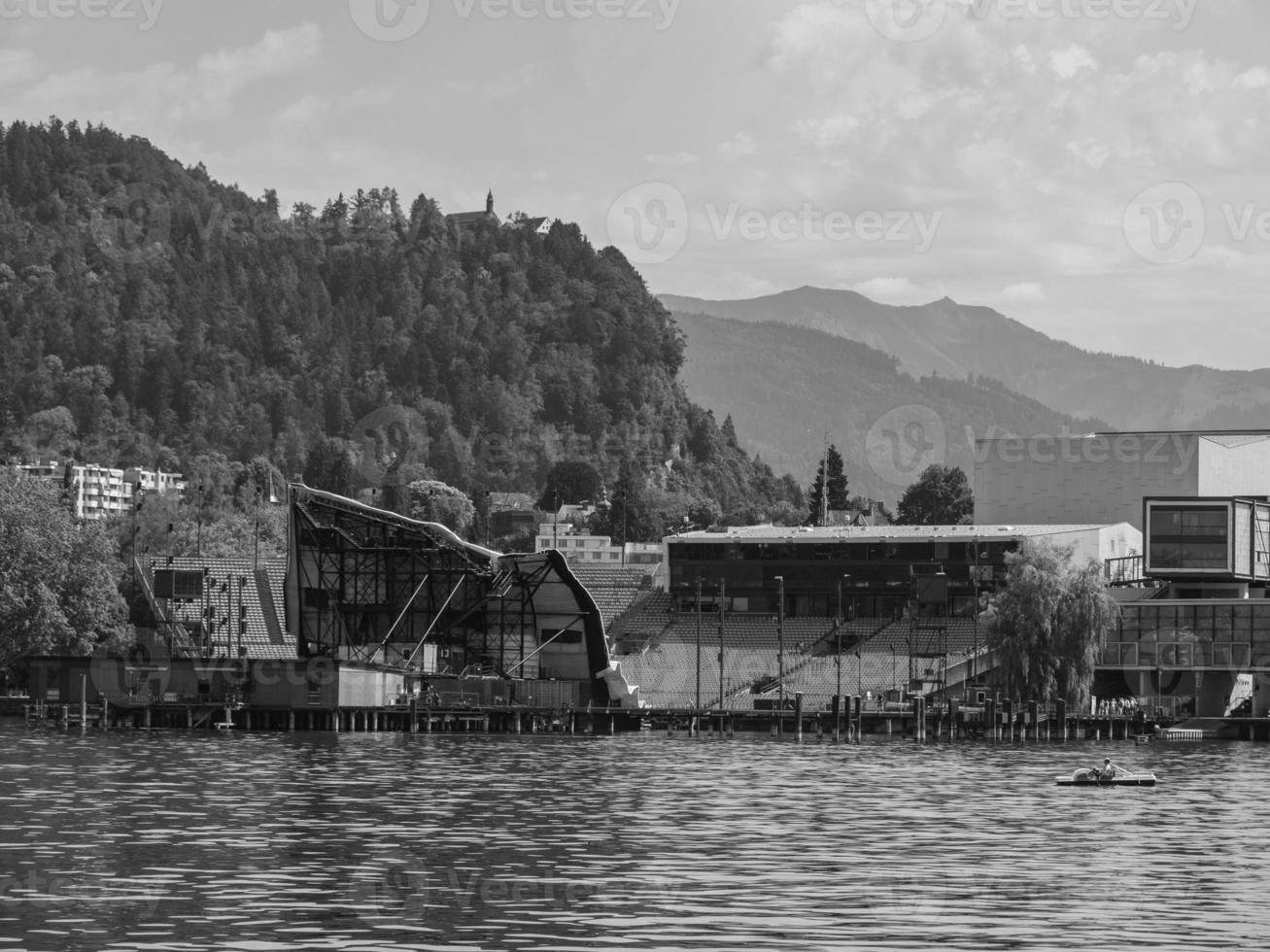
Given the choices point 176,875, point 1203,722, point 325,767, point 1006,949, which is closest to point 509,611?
point 1203,722

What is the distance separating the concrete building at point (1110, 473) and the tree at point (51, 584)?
74.1 meters

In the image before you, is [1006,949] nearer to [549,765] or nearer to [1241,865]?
[1241,865]

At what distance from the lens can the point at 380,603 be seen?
484 feet

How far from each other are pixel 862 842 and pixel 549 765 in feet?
118

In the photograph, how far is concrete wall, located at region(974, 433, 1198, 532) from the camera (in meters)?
182

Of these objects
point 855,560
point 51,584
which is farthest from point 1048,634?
point 51,584

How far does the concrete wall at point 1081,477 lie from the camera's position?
182m

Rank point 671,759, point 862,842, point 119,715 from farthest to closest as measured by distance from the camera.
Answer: point 119,715 < point 671,759 < point 862,842

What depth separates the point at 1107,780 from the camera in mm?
88062

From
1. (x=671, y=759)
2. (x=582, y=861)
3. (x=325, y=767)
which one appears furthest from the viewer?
(x=671, y=759)

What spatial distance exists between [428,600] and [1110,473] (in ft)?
215

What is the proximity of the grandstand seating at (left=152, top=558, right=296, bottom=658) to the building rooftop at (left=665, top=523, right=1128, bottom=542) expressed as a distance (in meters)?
30.7

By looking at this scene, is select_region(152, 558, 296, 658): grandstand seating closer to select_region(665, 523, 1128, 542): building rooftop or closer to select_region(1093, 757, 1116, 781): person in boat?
select_region(665, 523, 1128, 542): building rooftop

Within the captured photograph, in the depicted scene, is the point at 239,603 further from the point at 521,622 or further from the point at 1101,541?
the point at 1101,541
